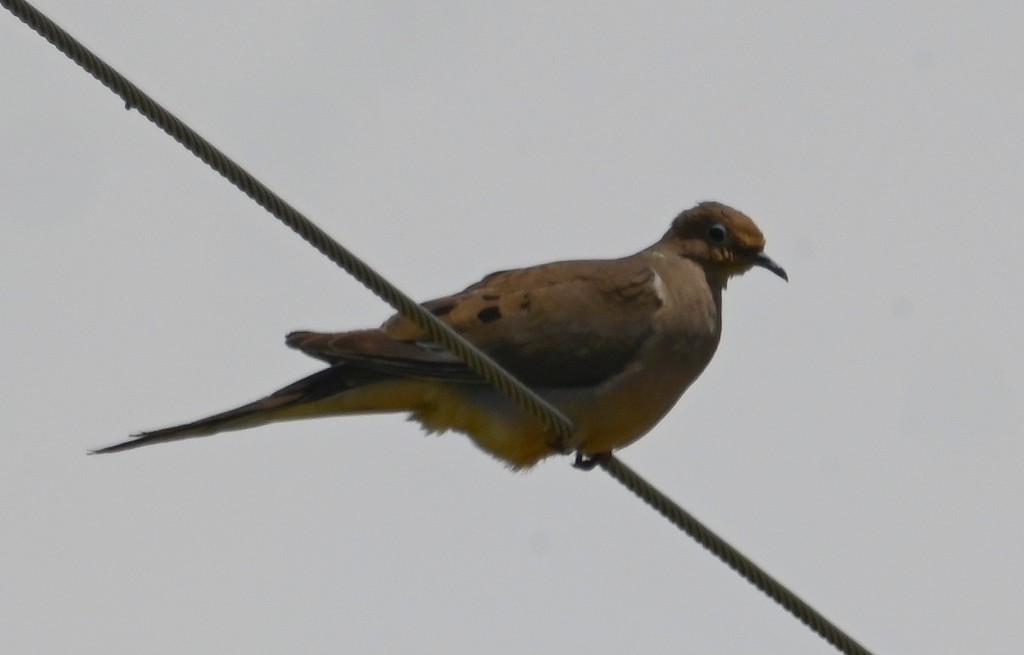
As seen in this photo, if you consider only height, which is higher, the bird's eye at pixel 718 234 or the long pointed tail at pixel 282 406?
the bird's eye at pixel 718 234

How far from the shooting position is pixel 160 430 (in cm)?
625

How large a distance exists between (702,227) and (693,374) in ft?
3.55

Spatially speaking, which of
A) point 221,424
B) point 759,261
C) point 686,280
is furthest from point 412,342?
point 759,261

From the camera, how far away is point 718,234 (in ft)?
26.2

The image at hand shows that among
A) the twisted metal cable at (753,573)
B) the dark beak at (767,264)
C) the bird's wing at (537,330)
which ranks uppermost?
the dark beak at (767,264)

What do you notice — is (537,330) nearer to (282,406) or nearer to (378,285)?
(282,406)

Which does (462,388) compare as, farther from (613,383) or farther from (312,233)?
(312,233)

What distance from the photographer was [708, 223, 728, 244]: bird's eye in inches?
314

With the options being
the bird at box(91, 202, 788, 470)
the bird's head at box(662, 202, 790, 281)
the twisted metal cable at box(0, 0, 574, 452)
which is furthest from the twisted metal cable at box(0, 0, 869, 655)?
the bird's head at box(662, 202, 790, 281)

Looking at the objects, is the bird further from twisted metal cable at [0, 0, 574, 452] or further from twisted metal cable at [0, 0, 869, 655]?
twisted metal cable at [0, 0, 574, 452]

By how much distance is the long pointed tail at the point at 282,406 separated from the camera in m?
6.41

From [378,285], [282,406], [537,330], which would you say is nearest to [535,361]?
[537,330]

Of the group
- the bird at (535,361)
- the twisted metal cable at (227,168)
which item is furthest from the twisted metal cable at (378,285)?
the bird at (535,361)

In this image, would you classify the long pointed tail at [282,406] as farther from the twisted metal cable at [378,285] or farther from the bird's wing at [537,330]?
the twisted metal cable at [378,285]
